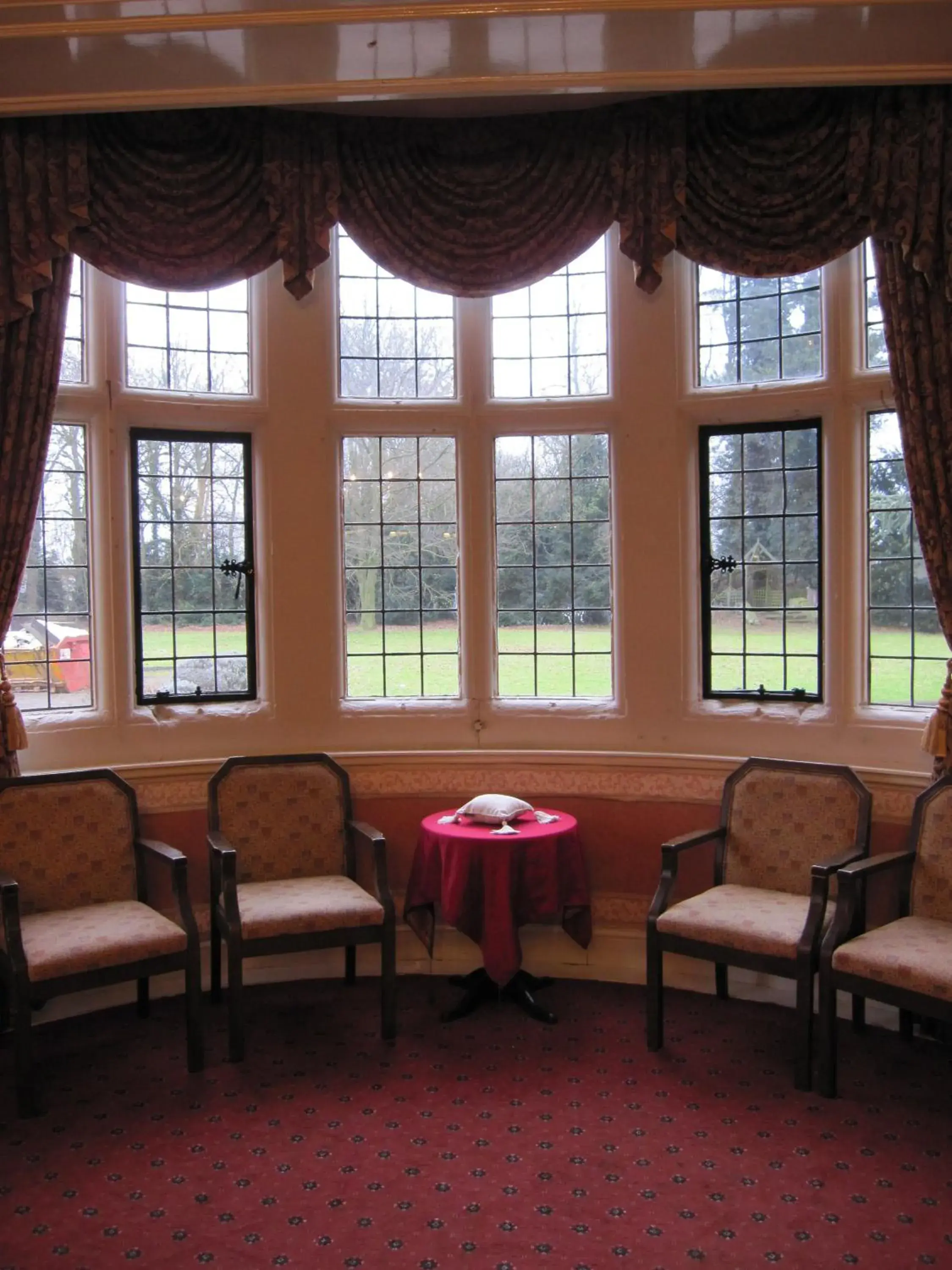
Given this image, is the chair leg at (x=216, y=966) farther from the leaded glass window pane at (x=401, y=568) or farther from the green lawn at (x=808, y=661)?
the green lawn at (x=808, y=661)

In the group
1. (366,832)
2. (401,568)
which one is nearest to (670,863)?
(366,832)

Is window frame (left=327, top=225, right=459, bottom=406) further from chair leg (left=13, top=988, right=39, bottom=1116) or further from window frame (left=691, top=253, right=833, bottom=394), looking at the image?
chair leg (left=13, top=988, right=39, bottom=1116)

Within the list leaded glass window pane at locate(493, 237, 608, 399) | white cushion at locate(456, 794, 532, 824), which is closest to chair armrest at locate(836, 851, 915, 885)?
white cushion at locate(456, 794, 532, 824)

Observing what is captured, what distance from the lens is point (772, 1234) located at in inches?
111

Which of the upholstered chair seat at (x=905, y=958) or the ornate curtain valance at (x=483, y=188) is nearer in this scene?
the upholstered chair seat at (x=905, y=958)

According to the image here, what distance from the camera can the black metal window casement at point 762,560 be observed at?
15.2 ft

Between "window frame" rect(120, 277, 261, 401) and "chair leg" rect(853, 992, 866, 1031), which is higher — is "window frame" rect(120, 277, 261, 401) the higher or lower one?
the higher one

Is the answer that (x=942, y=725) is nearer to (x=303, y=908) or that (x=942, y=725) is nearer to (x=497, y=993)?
(x=497, y=993)

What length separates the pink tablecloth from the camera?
4.17 m

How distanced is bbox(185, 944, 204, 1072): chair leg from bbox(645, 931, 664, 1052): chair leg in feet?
5.32

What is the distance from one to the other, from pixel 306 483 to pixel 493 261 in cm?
125

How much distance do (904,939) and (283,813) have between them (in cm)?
247

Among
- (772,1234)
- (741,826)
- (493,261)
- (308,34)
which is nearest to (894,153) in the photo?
(493,261)

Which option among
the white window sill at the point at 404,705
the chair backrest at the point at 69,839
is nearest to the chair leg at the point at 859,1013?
the white window sill at the point at 404,705
